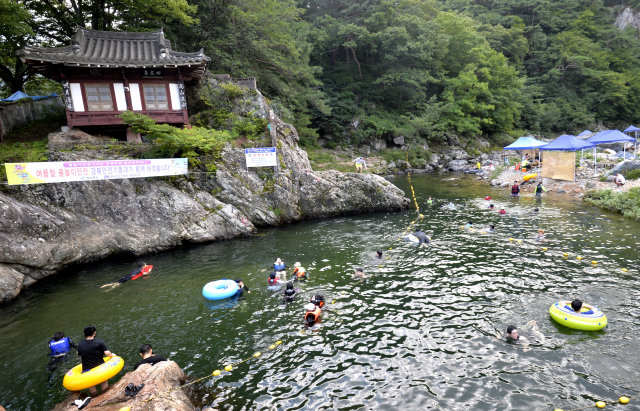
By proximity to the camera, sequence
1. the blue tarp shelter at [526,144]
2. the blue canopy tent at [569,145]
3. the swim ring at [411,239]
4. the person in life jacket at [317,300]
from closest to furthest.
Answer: the person in life jacket at [317,300] → the swim ring at [411,239] → the blue canopy tent at [569,145] → the blue tarp shelter at [526,144]

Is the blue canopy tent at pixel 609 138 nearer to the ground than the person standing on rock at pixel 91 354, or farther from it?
farther from it

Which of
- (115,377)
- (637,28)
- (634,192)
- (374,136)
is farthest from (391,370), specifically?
(637,28)

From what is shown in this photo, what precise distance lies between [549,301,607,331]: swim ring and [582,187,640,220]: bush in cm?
1451

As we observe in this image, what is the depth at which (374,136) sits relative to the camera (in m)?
48.9

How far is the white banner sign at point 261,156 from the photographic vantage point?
21.4 metres

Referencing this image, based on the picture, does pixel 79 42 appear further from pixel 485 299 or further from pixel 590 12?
pixel 590 12

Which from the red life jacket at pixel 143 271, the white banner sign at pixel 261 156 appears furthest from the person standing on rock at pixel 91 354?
the white banner sign at pixel 261 156

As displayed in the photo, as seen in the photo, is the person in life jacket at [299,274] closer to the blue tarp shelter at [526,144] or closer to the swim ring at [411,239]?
the swim ring at [411,239]

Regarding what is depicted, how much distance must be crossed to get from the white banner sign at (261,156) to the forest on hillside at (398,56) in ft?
45.1

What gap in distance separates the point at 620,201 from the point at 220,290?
25.8 m

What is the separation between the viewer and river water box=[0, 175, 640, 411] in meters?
7.59

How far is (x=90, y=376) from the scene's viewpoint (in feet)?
25.2

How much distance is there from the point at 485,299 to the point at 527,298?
1414 mm

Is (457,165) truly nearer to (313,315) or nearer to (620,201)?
(620,201)
